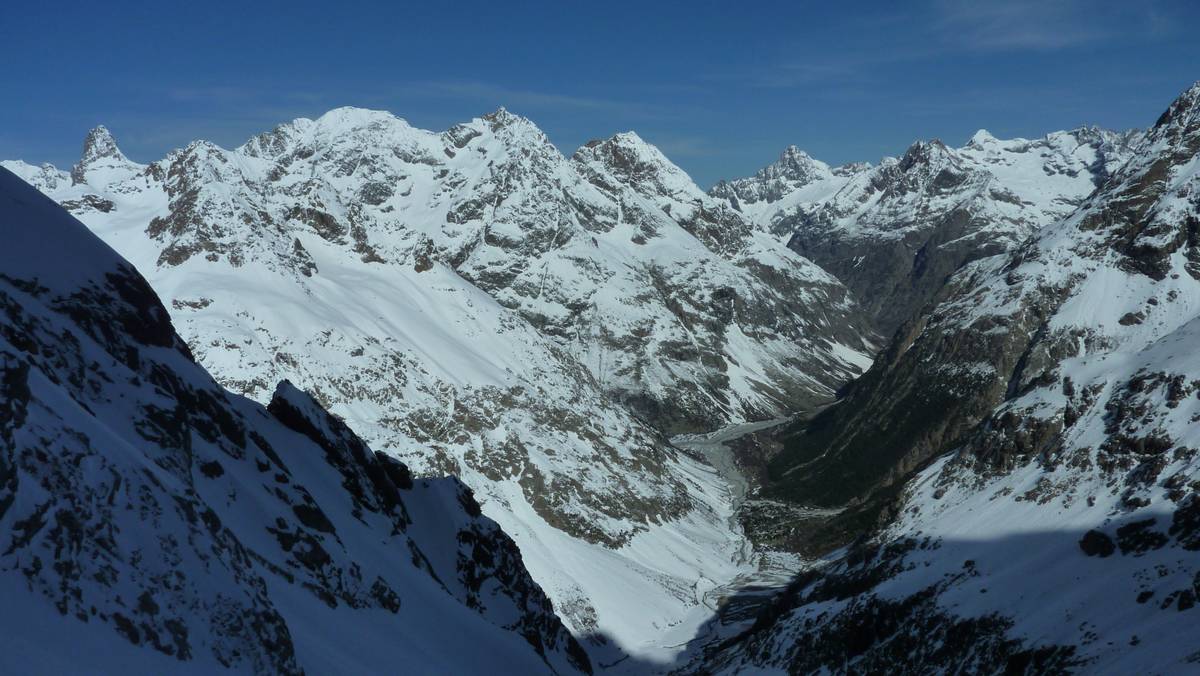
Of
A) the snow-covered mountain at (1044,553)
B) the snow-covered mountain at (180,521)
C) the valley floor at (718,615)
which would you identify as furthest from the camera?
the valley floor at (718,615)

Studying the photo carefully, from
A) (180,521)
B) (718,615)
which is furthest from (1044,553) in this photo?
(718,615)

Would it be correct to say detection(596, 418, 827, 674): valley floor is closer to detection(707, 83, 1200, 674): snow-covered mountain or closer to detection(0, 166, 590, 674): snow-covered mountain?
detection(707, 83, 1200, 674): snow-covered mountain

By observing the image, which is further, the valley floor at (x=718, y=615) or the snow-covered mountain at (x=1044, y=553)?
the valley floor at (x=718, y=615)

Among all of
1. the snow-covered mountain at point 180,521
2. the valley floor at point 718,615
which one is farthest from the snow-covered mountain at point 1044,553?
the snow-covered mountain at point 180,521

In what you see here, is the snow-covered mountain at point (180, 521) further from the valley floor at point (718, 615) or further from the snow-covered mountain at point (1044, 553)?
the valley floor at point (718, 615)

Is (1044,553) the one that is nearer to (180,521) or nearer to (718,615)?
(180,521)

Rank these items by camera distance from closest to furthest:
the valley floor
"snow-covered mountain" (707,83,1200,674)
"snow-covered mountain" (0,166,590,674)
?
"snow-covered mountain" (0,166,590,674)
"snow-covered mountain" (707,83,1200,674)
the valley floor

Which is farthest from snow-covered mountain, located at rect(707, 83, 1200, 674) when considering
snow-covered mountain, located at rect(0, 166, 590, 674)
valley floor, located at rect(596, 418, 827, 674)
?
snow-covered mountain, located at rect(0, 166, 590, 674)

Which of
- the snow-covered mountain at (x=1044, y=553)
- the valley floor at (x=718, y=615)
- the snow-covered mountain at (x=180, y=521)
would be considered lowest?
the valley floor at (x=718, y=615)

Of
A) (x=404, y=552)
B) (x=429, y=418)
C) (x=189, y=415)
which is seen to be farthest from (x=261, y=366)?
(x=189, y=415)
